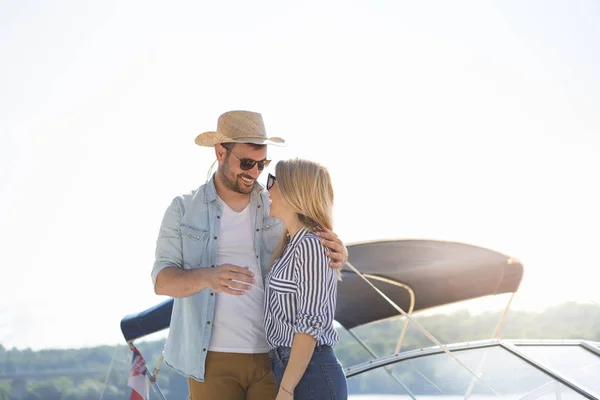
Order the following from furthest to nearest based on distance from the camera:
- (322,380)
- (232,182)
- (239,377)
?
(232,182) → (239,377) → (322,380)

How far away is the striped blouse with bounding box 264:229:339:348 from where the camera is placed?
2072mm

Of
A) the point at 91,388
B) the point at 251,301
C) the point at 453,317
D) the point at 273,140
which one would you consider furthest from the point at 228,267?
the point at 91,388

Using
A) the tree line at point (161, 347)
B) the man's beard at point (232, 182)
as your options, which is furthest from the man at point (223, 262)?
the tree line at point (161, 347)

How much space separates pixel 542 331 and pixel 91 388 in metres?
3.66

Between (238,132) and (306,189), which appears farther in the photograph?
(238,132)

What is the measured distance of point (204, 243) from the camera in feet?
8.38

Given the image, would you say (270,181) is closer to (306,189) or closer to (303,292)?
(306,189)

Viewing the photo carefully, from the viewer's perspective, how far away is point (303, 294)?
2.08m

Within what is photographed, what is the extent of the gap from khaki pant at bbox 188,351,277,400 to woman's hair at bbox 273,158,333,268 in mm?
560

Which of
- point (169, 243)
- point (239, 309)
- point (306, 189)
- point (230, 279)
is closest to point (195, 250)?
point (169, 243)

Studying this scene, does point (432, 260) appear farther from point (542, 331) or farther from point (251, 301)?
point (251, 301)

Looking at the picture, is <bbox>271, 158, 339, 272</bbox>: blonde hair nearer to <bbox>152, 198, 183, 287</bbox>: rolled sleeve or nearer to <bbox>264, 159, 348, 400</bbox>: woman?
<bbox>264, 159, 348, 400</bbox>: woman

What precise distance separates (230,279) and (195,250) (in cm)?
43

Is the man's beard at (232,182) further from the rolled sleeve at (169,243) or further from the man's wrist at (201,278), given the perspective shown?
the man's wrist at (201,278)
